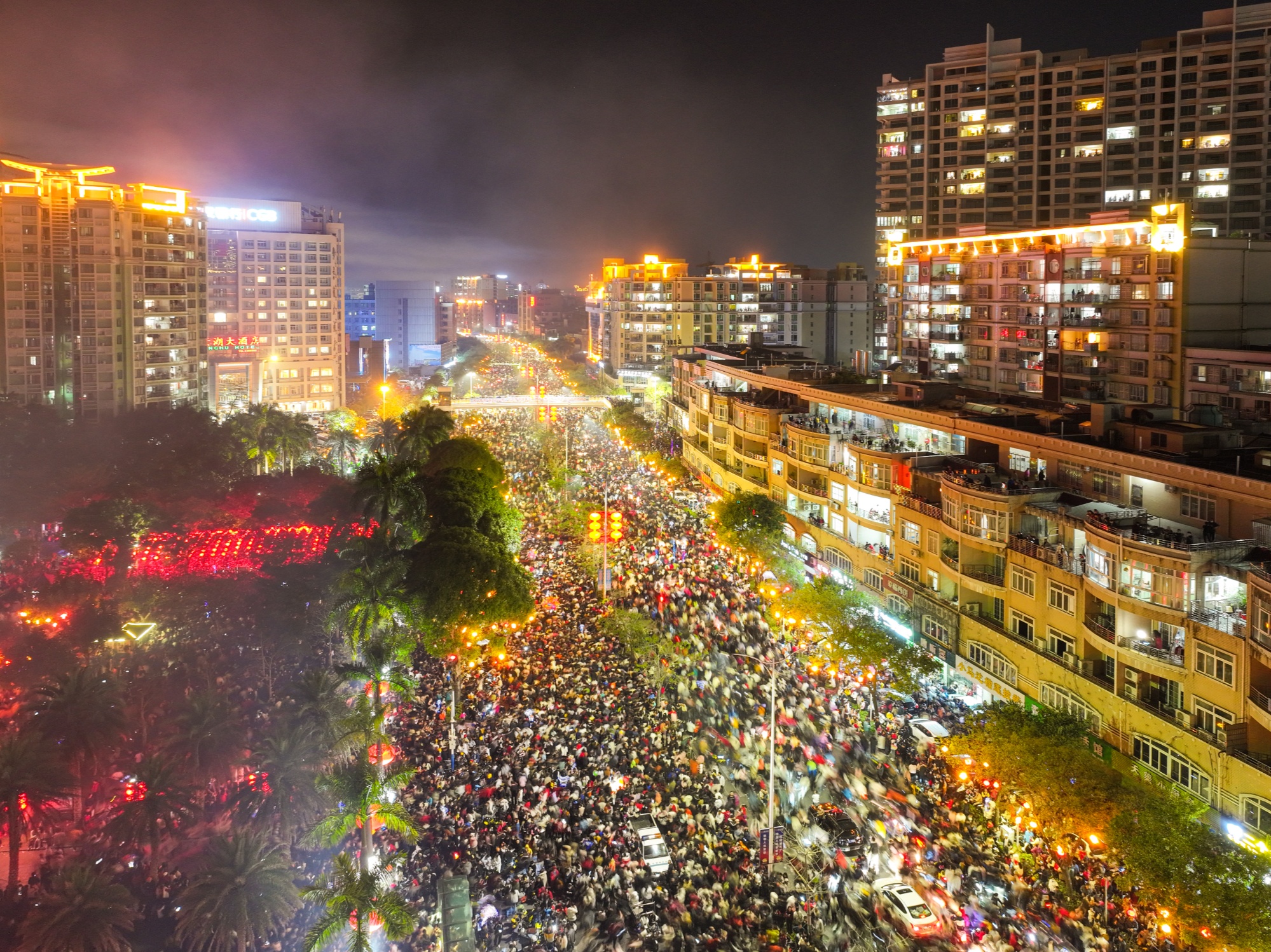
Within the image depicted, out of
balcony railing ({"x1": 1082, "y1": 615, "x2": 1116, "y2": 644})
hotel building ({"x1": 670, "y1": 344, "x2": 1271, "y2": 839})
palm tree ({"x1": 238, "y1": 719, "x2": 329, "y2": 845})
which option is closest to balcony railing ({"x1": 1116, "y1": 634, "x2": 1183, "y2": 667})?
hotel building ({"x1": 670, "y1": 344, "x2": 1271, "y2": 839})

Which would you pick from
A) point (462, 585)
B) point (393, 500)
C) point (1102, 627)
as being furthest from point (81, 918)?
point (1102, 627)

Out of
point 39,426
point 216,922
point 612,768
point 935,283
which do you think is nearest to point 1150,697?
point 612,768

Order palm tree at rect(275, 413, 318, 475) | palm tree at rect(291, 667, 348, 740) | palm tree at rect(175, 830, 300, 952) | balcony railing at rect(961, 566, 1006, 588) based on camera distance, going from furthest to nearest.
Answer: palm tree at rect(275, 413, 318, 475), balcony railing at rect(961, 566, 1006, 588), palm tree at rect(291, 667, 348, 740), palm tree at rect(175, 830, 300, 952)

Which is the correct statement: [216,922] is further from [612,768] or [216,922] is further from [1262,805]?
[1262,805]

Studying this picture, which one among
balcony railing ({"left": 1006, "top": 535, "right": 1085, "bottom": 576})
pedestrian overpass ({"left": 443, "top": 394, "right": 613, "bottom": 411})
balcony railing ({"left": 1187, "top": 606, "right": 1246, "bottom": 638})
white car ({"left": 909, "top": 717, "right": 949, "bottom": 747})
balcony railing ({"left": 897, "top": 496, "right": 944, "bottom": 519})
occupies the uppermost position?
pedestrian overpass ({"left": 443, "top": 394, "right": 613, "bottom": 411})

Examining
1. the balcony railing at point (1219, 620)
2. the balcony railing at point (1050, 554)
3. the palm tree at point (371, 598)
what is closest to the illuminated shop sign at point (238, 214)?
the palm tree at point (371, 598)

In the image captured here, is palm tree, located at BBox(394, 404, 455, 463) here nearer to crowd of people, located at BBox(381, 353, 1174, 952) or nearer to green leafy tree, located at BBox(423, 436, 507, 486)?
green leafy tree, located at BBox(423, 436, 507, 486)

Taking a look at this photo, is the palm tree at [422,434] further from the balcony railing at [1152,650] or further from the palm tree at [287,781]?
the balcony railing at [1152,650]
